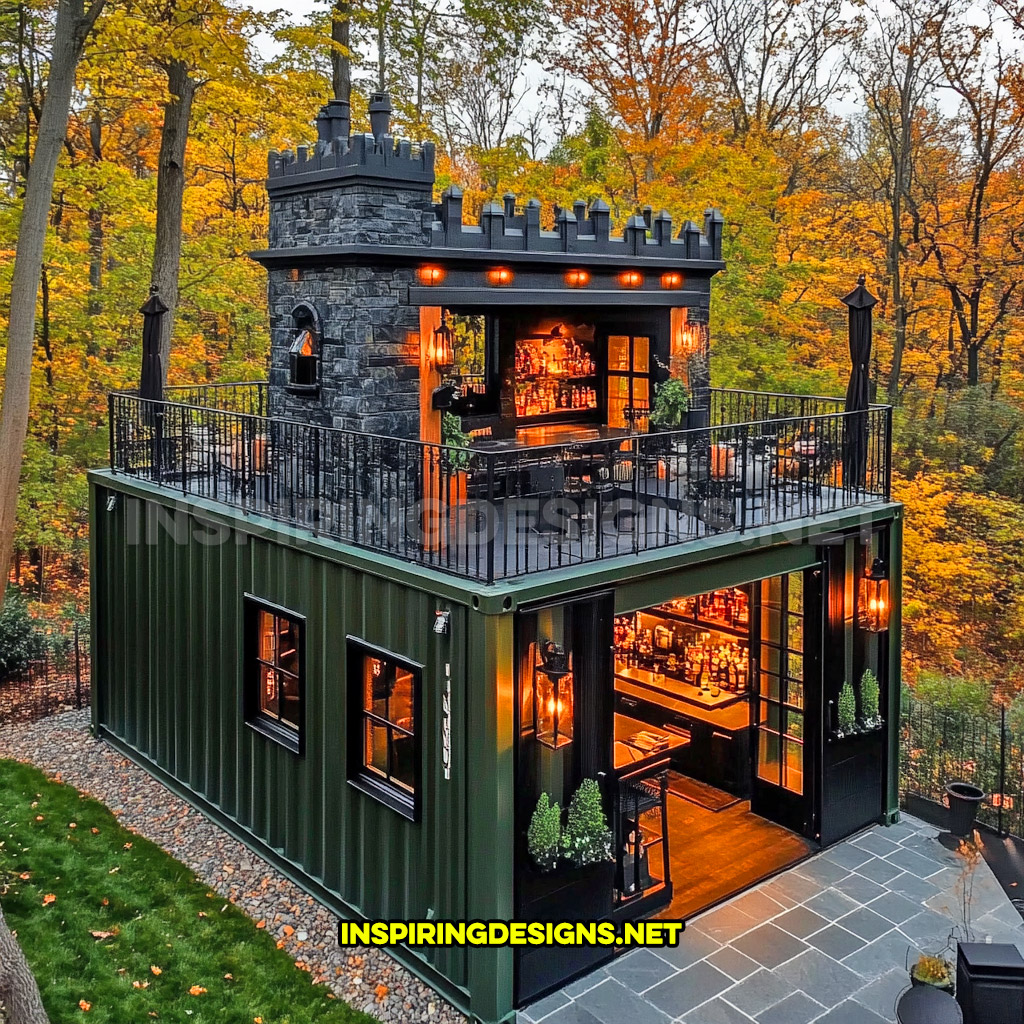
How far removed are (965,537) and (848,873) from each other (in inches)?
415

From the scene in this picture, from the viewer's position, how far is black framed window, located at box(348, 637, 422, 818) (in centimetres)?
769

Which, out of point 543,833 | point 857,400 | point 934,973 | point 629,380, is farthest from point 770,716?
point 629,380

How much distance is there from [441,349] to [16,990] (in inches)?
245

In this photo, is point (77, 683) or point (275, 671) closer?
point (275, 671)

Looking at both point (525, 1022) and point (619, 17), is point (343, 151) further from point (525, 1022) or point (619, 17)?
point (619, 17)

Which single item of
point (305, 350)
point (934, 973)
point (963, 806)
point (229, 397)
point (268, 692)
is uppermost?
point (305, 350)

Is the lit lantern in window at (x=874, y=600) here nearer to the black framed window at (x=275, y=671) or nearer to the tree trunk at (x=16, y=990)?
the black framed window at (x=275, y=671)

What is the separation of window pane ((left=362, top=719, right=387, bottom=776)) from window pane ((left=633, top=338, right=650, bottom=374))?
5678 millimetres

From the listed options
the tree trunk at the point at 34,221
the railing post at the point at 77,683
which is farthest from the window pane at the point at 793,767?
the railing post at the point at 77,683

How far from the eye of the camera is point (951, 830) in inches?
390

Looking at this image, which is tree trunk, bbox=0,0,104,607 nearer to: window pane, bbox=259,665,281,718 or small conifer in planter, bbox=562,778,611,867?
window pane, bbox=259,665,281,718

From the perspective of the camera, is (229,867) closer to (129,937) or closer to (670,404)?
(129,937)

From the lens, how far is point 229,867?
9.21 m

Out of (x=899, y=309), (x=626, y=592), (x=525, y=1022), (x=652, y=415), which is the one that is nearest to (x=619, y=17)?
(x=899, y=309)
